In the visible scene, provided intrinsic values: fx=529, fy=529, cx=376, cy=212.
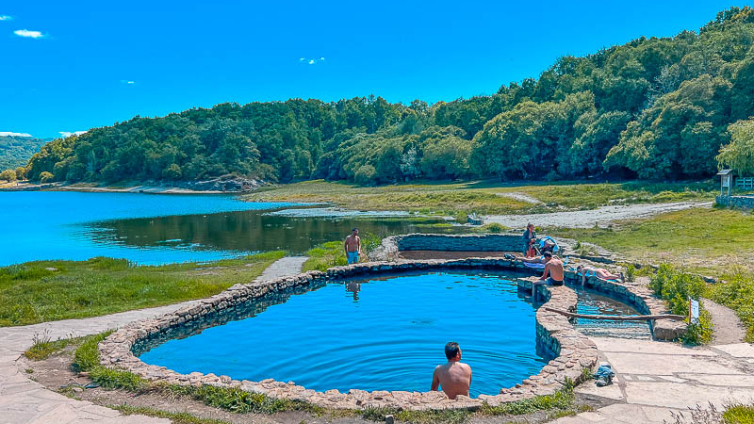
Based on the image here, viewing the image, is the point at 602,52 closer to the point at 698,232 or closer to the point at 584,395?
the point at 698,232

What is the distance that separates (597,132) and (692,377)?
71.0 metres

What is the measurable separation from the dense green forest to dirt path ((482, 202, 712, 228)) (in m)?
6.26

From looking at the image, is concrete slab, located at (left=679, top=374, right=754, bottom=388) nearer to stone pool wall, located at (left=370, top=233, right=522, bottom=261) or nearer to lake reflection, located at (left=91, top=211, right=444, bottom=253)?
stone pool wall, located at (left=370, top=233, right=522, bottom=261)

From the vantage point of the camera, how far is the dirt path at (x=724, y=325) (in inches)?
428

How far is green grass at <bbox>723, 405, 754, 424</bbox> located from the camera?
673 cm

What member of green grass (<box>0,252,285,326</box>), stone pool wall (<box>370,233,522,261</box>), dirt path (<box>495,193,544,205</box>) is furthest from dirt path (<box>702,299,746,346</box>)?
dirt path (<box>495,193,544,205</box>)

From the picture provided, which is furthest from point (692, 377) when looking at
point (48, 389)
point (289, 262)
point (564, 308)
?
point (289, 262)

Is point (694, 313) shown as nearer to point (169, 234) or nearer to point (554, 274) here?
point (554, 274)

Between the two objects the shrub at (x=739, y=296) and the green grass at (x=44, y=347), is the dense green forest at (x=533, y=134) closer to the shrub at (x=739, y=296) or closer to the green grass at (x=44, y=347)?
the shrub at (x=739, y=296)

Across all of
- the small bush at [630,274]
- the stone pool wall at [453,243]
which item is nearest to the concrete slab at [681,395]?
the small bush at [630,274]

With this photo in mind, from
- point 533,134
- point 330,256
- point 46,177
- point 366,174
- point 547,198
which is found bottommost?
point 330,256

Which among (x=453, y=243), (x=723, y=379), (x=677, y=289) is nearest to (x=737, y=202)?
(x=453, y=243)

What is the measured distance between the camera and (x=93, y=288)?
691 inches

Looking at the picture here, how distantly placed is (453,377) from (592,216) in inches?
1427
